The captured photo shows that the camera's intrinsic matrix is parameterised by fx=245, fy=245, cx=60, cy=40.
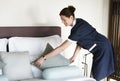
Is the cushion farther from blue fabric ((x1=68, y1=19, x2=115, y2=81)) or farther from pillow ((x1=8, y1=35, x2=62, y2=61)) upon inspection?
pillow ((x1=8, y1=35, x2=62, y2=61))

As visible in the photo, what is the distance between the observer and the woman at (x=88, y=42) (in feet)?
10.1

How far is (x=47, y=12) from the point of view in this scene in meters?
3.93

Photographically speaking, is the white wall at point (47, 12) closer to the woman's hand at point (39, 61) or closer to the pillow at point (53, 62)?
the pillow at point (53, 62)

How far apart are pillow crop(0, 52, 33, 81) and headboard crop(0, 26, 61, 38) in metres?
0.50

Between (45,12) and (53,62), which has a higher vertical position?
(45,12)

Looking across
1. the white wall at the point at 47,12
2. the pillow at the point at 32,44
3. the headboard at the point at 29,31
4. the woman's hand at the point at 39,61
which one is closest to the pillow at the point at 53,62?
the woman's hand at the point at 39,61

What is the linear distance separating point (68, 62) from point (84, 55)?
3.36 ft

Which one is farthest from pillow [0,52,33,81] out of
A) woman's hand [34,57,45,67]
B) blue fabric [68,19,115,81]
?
blue fabric [68,19,115,81]

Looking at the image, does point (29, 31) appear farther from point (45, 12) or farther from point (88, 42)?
point (88, 42)

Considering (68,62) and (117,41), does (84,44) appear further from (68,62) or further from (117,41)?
(117,41)

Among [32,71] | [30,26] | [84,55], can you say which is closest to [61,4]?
[30,26]

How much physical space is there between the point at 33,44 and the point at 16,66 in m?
0.57

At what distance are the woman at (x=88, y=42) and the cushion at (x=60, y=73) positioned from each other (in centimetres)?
18

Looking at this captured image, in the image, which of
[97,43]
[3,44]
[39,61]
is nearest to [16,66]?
[39,61]
